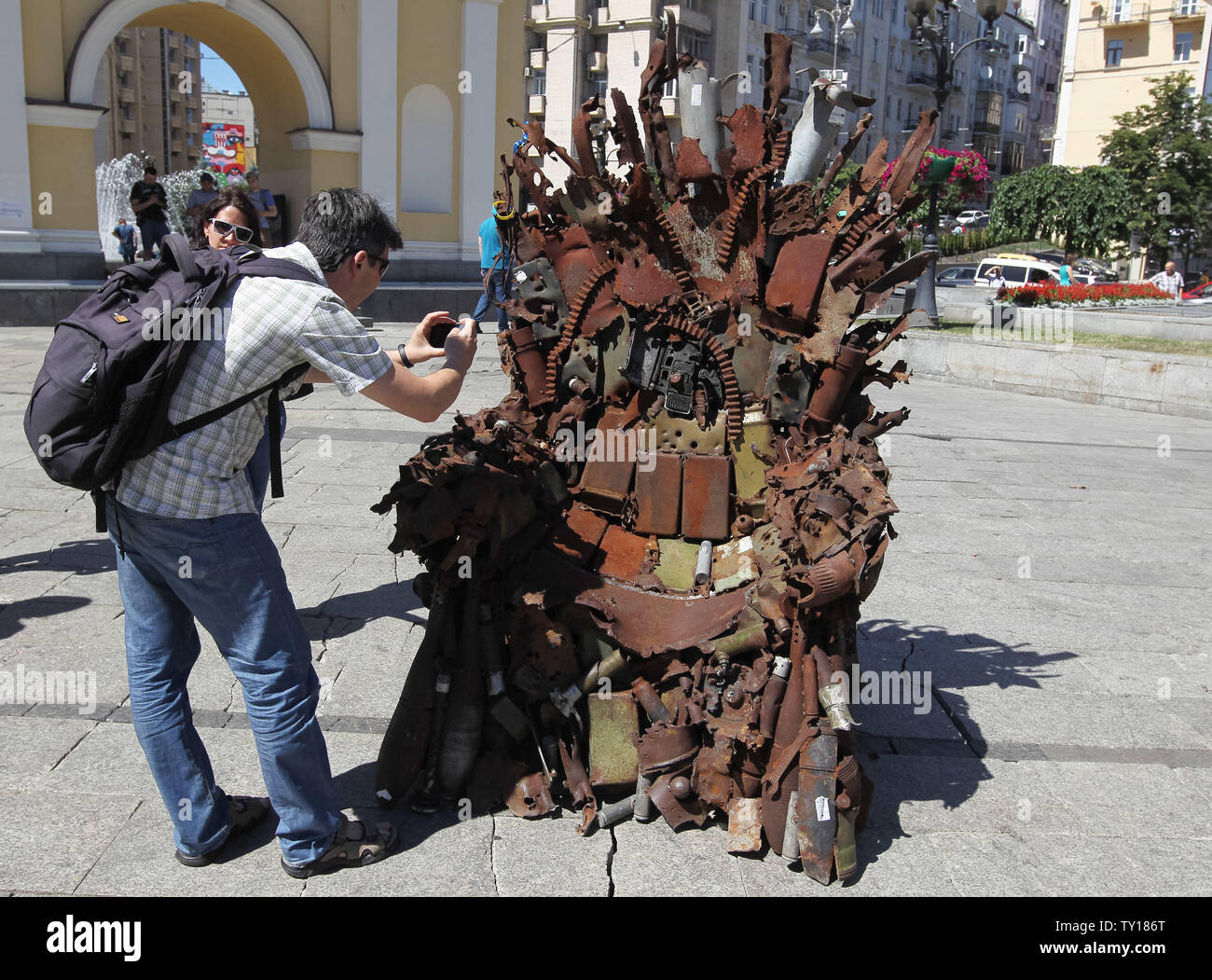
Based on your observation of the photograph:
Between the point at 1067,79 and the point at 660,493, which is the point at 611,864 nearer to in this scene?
the point at 660,493

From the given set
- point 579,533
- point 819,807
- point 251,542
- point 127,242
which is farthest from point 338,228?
point 127,242

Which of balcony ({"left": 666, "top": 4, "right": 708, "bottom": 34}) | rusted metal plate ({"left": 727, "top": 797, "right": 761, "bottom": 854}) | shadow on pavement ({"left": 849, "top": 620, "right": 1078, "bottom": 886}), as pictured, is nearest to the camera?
rusted metal plate ({"left": 727, "top": 797, "right": 761, "bottom": 854})

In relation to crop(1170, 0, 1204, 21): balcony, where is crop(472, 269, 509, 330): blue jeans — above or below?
below

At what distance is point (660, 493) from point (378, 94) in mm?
14040

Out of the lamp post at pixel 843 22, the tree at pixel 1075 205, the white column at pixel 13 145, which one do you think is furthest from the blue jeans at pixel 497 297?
the lamp post at pixel 843 22

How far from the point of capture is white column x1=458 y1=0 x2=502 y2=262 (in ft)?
53.9

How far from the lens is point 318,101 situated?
51.1 ft

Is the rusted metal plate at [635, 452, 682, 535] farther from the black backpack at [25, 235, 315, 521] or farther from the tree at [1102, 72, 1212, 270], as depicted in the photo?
the tree at [1102, 72, 1212, 270]

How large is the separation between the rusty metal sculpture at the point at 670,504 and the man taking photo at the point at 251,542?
444 mm

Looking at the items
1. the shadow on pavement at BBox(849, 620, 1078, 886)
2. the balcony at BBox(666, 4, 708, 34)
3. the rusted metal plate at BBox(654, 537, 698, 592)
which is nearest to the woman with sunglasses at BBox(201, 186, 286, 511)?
the rusted metal plate at BBox(654, 537, 698, 592)

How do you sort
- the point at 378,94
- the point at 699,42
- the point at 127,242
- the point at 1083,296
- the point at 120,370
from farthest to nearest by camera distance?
the point at 699,42 < the point at 127,242 < the point at 1083,296 < the point at 378,94 < the point at 120,370

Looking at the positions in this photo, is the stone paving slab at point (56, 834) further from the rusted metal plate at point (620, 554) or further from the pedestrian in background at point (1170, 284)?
the pedestrian in background at point (1170, 284)

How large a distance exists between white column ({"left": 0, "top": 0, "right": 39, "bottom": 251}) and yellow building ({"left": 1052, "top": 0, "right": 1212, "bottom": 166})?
4381 centimetres
